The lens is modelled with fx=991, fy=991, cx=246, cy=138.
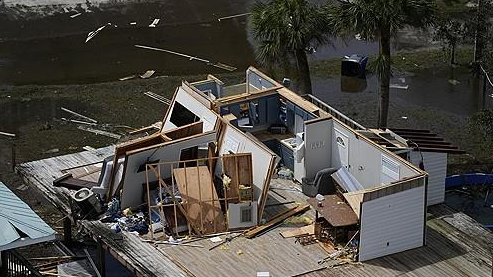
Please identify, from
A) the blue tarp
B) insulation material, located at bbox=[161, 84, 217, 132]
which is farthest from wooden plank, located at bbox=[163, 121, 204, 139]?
the blue tarp

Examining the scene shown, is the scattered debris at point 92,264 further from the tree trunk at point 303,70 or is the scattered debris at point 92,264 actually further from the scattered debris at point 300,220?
the tree trunk at point 303,70

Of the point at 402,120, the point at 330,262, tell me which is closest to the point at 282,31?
the point at 402,120

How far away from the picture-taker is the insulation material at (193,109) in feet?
87.9

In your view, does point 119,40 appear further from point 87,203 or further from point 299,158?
point 87,203

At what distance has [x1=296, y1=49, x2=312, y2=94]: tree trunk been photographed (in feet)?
107

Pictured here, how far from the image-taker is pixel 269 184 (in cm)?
2452

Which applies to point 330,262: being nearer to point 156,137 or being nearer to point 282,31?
point 156,137

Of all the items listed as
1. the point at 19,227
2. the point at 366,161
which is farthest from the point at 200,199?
the point at 19,227

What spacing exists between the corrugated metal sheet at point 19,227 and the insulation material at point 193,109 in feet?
21.5

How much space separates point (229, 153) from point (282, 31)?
7.72 metres

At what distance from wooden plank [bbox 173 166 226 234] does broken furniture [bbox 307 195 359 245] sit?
7.49 feet

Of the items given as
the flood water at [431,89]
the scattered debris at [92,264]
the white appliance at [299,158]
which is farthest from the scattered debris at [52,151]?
the flood water at [431,89]

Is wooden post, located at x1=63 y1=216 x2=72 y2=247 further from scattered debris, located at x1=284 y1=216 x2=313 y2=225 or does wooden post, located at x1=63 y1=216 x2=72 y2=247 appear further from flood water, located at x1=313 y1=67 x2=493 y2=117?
flood water, located at x1=313 y1=67 x2=493 y2=117

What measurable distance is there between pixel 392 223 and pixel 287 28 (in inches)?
424
